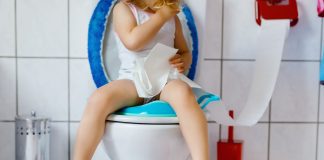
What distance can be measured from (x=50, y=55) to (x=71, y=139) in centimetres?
30

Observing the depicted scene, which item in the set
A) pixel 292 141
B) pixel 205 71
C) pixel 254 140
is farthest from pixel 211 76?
pixel 292 141

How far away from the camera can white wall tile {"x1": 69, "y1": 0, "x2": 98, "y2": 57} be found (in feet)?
4.89

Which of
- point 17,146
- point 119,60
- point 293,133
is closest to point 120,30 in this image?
point 119,60

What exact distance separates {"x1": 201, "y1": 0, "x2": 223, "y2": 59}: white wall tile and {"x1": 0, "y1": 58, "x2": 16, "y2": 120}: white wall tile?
661mm

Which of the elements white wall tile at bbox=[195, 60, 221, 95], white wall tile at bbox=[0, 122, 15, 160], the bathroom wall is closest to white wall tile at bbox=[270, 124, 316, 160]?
the bathroom wall

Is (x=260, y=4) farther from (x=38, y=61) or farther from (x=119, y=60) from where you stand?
(x=38, y=61)

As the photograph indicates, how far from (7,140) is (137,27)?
648 millimetres

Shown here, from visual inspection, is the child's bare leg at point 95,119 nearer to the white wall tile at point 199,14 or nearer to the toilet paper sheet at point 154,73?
the toilet paper sheet at point 154,73

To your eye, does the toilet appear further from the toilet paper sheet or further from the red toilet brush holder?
the red toilet brush holder

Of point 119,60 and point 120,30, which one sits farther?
point 119,60

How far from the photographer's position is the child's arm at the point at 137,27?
4.05ft

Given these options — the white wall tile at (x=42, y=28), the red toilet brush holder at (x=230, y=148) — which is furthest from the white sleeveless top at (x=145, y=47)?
the red toilet brush holder at (x=230, y=148)

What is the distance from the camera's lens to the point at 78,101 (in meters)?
1.52

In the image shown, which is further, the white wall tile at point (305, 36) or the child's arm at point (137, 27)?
the white wall tile at point (305, 36)
